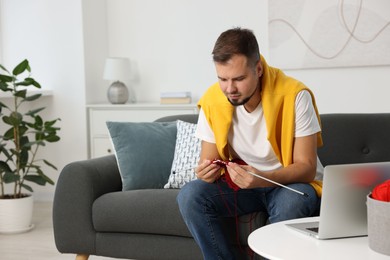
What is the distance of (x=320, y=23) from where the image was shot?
14.9 ft

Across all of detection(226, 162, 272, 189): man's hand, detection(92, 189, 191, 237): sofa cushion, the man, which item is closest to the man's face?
the man

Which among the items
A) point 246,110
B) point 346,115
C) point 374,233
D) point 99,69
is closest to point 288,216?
point 246,110

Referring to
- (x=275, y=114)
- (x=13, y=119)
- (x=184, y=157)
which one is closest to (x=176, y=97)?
(x=13, y=119)

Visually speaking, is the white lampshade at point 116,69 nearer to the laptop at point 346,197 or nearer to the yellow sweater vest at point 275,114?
the yellow sweater vest at point 275,114

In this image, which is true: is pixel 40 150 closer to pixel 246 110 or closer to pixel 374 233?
pixel 246 110

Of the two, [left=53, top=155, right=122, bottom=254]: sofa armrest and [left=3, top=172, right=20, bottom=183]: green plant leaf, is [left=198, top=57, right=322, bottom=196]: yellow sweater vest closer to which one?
[left=53, top=155, right=122, bottom=254]: sofa armrest

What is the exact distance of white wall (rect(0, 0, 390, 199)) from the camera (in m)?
5.03

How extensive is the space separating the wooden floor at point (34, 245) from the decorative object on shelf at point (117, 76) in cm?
102

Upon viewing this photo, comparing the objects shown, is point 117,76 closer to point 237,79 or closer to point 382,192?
point 237,79

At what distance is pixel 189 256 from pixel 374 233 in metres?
1.25

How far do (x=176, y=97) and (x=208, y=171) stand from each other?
7.66 feet

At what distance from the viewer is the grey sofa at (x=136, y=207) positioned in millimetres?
2975

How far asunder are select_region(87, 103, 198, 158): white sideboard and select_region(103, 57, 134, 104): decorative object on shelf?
0.37ft

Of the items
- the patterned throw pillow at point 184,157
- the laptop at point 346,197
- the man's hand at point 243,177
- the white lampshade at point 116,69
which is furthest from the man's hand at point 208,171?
the white lampshade at point 116,69
